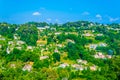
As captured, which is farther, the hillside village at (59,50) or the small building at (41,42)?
the small building at (41,42)

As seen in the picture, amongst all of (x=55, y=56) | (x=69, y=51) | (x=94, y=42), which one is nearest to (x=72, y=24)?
(x=94, y=42)

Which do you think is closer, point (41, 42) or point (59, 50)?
point (59, 50)

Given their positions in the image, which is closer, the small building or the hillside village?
the hillside village

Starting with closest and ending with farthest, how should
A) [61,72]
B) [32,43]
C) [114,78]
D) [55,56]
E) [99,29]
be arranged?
[114,78], [61,72], [55,56], [32,43], [99,29]

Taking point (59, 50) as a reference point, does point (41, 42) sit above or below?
above

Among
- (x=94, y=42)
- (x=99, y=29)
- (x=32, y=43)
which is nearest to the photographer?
(x=32, y=43)

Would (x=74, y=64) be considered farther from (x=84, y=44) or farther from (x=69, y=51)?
(x=84, y=44)

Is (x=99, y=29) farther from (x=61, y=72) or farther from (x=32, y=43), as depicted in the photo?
(x=61, y=72)

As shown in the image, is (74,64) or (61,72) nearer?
(61,72)
